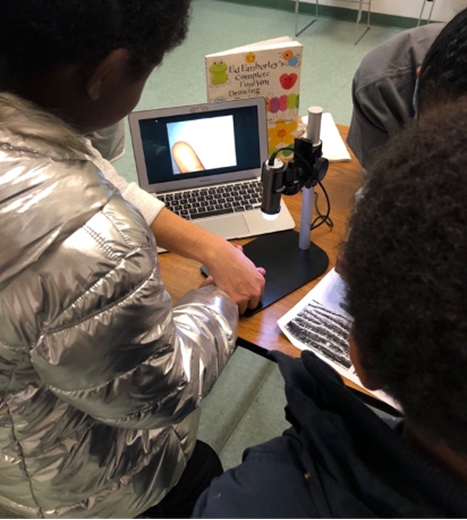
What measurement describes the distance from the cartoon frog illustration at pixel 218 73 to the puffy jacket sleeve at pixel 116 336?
2.37 feet

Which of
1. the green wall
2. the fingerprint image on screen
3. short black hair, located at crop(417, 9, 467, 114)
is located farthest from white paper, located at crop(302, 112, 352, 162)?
the green wall

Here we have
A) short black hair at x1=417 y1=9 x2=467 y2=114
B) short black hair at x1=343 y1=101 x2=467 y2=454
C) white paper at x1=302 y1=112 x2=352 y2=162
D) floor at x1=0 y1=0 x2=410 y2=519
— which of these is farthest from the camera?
floor at x1=0 y1=0 x2=410 y2=519

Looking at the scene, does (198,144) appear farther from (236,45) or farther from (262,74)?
(236,45)

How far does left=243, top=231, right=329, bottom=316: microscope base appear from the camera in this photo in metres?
0.97

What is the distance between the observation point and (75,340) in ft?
1.70

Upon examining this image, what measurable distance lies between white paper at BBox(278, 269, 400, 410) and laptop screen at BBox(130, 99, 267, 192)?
39 cm

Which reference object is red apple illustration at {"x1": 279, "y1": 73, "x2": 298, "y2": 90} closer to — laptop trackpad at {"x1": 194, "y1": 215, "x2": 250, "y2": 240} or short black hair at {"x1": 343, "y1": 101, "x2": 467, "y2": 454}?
laptop trackpad at {"x1": 194, "y1": 215, "x2": 250, "y2": 240}

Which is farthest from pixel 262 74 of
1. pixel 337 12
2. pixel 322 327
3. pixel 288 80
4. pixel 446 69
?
pixel 337 12

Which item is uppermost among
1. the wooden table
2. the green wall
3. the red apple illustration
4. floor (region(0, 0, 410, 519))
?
the red apple illustration

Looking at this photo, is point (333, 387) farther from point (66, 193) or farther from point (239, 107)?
point (239, 107)

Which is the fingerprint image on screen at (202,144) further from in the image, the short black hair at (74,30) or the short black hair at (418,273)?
the short black hair at (418,273)

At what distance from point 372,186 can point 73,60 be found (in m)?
0.35

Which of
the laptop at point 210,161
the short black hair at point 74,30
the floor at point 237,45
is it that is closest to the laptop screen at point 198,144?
the laptop at point 210,161

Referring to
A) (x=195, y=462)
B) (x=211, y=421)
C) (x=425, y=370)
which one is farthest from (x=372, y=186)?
(x=211, y=421)
